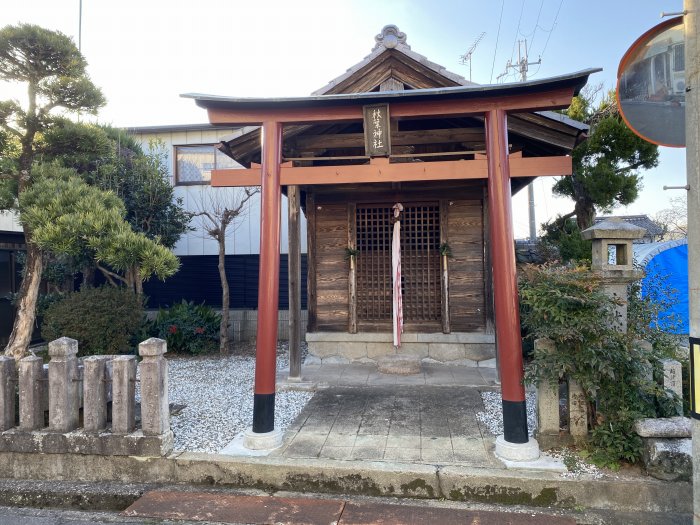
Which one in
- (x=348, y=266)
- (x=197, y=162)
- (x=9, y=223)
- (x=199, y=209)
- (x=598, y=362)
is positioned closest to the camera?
(x=598, y=362)

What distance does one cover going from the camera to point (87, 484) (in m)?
4.42

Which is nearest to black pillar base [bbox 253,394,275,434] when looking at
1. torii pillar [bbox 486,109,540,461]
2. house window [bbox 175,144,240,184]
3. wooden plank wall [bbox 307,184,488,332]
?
torii pillar [bbox 486,109,540,461]

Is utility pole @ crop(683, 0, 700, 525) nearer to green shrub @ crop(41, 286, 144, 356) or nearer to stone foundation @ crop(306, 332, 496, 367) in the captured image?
stone foundation @ crop(306, 332, 496, 367)

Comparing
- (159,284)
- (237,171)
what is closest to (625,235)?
(237,171)

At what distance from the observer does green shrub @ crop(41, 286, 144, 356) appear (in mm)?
8070

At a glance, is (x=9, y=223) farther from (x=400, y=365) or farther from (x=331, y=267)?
(x=400, y=365)

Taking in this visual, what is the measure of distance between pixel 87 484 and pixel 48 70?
589cm

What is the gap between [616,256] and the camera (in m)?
5.08

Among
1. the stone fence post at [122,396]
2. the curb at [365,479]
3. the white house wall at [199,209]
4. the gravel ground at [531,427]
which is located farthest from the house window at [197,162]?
the gravel ground at [531,427]

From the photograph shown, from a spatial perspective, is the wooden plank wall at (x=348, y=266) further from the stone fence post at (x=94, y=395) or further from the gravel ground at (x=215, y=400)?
the stone fence post at (x=94, y=395)

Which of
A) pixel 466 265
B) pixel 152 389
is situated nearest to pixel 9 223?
pixel 152 389

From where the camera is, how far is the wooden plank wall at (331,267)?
28.8 ft

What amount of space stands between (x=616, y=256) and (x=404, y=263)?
422cm

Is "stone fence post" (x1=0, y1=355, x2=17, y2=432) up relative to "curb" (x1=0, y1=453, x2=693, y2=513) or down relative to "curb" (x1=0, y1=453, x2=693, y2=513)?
up
